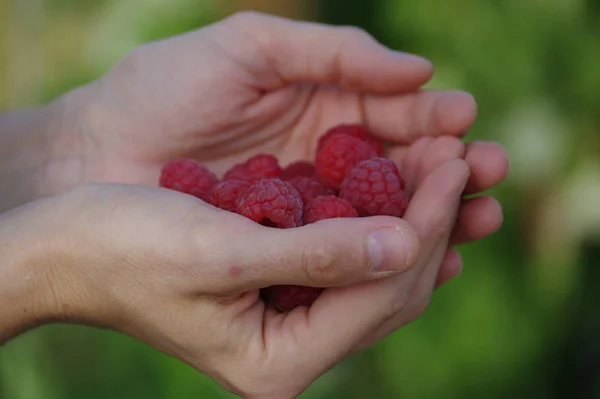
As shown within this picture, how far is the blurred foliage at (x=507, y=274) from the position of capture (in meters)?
2.33

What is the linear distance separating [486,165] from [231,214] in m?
0.53

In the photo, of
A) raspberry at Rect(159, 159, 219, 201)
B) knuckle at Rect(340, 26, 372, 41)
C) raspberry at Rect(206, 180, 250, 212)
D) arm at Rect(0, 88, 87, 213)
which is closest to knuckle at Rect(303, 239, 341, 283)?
raspberry at Rect(206, 180, 250, 212)

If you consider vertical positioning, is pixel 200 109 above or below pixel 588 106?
above

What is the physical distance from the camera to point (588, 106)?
2.36m

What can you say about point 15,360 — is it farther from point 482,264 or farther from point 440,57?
point 440,57

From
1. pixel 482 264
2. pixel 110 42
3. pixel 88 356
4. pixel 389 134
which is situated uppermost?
pixel 389 134

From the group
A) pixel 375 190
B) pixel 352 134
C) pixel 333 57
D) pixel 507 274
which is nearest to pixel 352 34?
pixel 333 57

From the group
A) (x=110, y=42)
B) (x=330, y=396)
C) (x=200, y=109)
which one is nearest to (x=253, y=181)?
(x=200, y=109)

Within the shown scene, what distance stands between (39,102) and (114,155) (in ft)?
5.21

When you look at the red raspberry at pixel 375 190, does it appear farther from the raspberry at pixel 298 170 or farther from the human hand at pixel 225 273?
the raspberry at pixel 298 170

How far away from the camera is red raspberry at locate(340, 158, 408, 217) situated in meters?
1.18

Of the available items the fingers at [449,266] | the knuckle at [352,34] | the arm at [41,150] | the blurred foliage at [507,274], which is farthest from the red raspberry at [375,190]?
the blurred foliage at [507,274]

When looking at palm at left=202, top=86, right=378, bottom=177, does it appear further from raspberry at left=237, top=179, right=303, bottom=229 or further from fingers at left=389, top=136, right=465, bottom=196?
raspberry at left=237, top=179, right=303, bottom=229

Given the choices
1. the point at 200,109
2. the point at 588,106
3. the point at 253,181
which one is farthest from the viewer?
the point at 588,106
